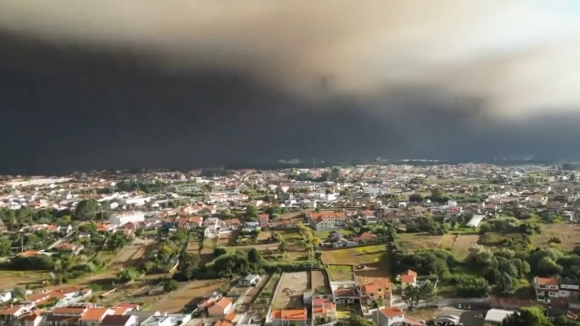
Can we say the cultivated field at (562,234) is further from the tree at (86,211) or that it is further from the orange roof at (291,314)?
the tree at (86,211)

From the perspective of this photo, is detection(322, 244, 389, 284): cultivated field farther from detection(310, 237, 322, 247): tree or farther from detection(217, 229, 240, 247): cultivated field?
detection(217, 229, 240, 247): cultivated field

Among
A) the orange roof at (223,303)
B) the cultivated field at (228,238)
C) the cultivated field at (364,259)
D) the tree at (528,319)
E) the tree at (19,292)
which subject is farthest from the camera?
the cultivated field at (228,238)

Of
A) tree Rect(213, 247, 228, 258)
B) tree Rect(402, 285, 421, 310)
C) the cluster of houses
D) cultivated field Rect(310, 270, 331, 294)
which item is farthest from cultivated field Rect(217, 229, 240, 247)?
tree Rect(402, 285, 421, 310)

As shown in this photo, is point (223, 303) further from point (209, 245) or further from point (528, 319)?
point (209, 245)

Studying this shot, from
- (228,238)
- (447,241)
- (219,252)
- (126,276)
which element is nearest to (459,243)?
(447,241)

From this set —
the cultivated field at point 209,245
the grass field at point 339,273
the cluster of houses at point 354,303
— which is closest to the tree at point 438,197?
the cultivated field at point 209,245

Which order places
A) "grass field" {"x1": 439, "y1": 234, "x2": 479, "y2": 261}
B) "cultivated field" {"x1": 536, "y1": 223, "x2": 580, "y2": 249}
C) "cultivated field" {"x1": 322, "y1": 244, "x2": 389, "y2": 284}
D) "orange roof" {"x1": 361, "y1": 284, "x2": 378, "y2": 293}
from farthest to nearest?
"cultivated field" {"x1": 536, "y1": 223, "x2": 580, "y2": 249}, "grass field" {"x1": 439, "y1": 234, "x2": 479, "y2": 261}, "cultivated field" {"x1": 322, "y1": 244, "x2": 389, "y2": 284}, "orange roof" {"x1": 361, "y1": 284, "x2": 378, "y2": 293}
